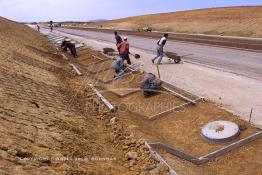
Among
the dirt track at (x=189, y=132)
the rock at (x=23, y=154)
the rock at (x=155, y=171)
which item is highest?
the rock at (x=23, y=154)

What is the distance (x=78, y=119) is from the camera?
410 inches

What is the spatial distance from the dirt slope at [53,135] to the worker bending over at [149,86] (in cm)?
246

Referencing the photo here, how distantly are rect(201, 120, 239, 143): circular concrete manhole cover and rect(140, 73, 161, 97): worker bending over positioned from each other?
4.22m

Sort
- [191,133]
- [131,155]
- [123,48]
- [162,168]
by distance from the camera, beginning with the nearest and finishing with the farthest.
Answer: [162,168] → [131,155] → [191,133] → [123,48]

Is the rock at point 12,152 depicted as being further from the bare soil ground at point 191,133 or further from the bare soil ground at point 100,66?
the bare soil ground at point 100,66

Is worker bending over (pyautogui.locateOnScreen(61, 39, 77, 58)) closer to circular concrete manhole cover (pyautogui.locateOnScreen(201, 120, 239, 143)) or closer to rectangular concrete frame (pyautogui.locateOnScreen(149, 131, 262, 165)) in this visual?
circular concrete manhole cover (pyautogui.locateOnScreen(201, 120, 239, 143))

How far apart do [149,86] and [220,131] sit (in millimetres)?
4909

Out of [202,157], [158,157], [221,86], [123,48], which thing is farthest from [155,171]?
[123,48]

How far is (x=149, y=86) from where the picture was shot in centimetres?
1441

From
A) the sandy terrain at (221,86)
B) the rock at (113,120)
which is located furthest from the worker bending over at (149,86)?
the rock at (113,120)

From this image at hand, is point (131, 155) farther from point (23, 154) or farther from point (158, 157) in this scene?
point (23, 154)

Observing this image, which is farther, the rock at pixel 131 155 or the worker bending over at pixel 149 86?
the worker bending over at pixel 149 86

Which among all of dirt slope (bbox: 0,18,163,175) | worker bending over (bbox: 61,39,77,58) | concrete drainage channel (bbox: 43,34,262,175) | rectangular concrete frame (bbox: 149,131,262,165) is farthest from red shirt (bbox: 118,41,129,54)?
rectangular concrete frame (bbox: 149,131,262,165)

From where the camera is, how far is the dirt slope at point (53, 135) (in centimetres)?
640
